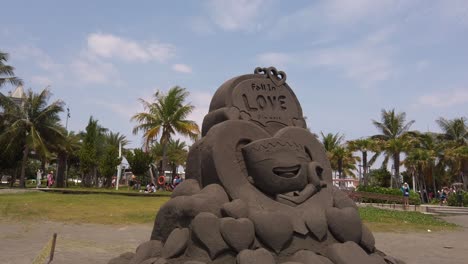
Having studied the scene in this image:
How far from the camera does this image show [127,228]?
11586 millimetres

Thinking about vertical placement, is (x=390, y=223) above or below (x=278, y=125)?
below

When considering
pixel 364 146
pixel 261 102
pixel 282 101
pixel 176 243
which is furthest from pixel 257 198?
pixel 364 146

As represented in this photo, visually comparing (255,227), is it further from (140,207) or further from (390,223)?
(140,207)

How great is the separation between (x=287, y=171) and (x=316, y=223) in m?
0.80

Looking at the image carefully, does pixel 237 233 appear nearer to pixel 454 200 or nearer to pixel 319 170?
pixel 319 170

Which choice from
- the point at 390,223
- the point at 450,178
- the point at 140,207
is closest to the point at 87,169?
the point at 140,207

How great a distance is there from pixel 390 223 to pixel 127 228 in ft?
27.4

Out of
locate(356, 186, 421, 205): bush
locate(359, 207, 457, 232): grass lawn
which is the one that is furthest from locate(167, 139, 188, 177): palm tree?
locate(359, 207, 457, 232): grass lawn

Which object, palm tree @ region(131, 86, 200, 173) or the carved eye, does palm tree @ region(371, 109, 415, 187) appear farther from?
the carved eye

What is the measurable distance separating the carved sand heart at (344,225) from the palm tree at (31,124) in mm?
24590

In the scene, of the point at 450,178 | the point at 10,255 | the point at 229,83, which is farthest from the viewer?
the point at 450,178

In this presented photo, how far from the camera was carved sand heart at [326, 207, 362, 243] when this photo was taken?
17.0 feet

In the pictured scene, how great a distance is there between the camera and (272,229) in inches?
187

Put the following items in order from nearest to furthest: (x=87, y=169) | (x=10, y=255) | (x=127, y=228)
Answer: (x=10, y=255), (x=127, y=228), (x=87, y=169)
